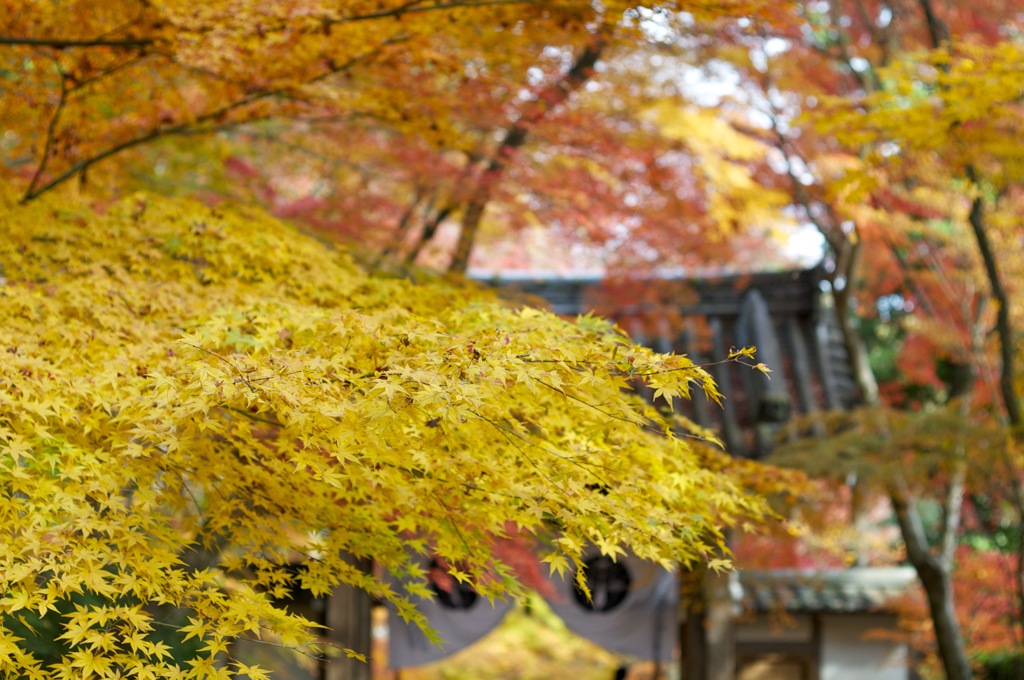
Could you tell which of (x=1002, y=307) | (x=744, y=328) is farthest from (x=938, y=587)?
(x=744, y=328)

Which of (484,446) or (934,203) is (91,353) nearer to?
(484,446)

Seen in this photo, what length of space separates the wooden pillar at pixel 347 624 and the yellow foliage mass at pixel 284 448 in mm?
4925

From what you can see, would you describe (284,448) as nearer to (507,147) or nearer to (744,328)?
(507,147)

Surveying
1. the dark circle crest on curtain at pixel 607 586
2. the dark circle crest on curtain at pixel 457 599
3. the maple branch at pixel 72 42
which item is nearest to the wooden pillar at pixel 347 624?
the dark circle crest on curtain at pixel 457 599

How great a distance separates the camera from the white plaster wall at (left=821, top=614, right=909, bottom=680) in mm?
12164

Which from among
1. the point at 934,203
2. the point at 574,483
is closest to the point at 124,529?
the point at 574,483

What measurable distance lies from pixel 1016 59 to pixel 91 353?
5.05 m

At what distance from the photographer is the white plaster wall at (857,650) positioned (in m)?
12.2

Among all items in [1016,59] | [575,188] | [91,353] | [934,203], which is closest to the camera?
[91,353]

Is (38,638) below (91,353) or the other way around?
below

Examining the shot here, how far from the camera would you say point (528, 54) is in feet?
21.2

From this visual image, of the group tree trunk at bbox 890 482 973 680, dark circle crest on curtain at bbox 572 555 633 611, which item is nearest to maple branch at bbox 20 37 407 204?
tree trunk at bbox 890 482 973 680

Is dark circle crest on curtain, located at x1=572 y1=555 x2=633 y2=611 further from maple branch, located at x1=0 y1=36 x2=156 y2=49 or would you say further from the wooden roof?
maple branch, located at x1=0 y1=36 x2=156 y2=49

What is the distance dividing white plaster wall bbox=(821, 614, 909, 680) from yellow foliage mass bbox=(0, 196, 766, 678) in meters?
8.66
